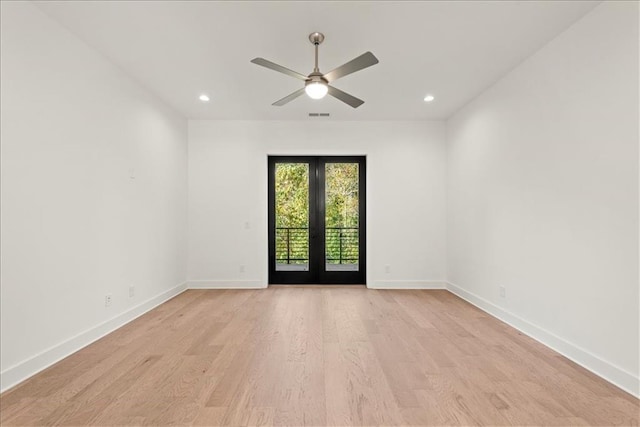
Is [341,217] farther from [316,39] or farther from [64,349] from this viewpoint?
[64,349]

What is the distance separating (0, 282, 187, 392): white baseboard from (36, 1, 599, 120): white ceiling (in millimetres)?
2575

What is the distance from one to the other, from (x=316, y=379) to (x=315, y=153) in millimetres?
3686

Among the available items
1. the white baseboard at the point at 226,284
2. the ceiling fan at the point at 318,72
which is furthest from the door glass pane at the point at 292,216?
the ceiling fan at the point at 318,72

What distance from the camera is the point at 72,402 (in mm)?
1913

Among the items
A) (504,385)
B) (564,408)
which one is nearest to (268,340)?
(504,385)

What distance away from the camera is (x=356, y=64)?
2.36 metres

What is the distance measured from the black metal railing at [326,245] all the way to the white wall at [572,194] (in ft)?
6.77

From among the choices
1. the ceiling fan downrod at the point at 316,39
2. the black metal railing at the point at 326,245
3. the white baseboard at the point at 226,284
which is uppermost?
the ceiling fan downrod at the point at 316,39

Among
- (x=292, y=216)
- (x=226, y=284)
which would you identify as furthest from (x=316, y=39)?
(x=226, y=284)

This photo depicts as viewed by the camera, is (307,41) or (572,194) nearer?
(572,194)

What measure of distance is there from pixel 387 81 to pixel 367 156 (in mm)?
1652

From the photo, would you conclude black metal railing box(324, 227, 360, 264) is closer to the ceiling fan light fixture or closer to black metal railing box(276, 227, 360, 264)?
black metal railing box(276, 227, 360, 264)

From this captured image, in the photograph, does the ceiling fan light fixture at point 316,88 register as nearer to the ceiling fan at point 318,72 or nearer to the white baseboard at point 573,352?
the ceiling fan at point 318,72

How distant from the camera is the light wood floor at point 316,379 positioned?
1.78 metres
